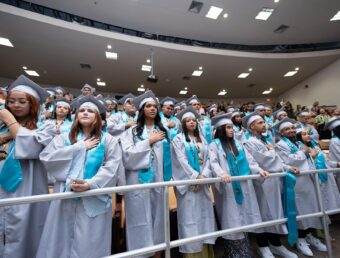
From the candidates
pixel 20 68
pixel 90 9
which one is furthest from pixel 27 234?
pixel 20 68

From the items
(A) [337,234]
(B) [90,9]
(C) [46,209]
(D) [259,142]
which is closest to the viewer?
(C) [46,209]

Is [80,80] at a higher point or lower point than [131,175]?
higher

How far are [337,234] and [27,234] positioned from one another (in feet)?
14.1

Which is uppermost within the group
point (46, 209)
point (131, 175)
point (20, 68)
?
point (20, 68)

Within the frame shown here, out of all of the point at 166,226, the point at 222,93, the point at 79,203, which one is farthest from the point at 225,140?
the point at 222,93

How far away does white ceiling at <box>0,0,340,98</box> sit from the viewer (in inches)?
312

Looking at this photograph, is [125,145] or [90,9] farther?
[90,9]

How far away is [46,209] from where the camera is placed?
190cm

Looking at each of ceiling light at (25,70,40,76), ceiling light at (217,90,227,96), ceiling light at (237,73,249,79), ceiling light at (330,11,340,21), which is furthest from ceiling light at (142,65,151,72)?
ceiling light at (330,11,340,21)

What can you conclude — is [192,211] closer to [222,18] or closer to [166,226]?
[166,226]

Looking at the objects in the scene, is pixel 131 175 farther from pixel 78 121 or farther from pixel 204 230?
pixel 204 230

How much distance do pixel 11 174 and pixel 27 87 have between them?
94 centimetres

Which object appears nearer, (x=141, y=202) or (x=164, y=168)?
(x=141, y=202)

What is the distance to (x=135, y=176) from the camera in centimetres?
222
